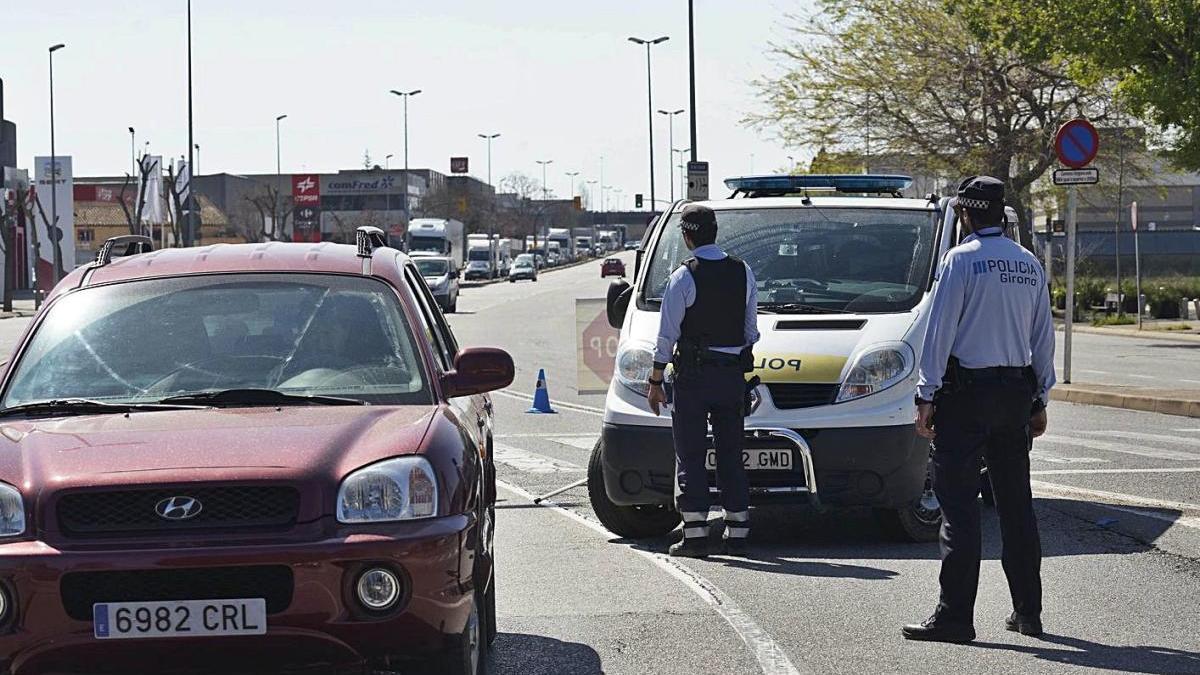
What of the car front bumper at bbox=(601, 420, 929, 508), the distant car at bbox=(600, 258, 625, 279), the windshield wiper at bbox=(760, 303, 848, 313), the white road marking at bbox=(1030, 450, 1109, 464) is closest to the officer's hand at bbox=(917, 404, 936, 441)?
the car front bumper at bbox=(601, 420, 929, 508)

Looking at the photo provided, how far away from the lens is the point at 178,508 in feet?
17.7

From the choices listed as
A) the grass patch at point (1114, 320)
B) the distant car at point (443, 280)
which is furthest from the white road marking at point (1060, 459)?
the distant car at point (443, 280)

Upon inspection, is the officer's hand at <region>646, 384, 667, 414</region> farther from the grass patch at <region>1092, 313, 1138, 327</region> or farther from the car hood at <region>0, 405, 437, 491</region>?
the grass patch at <region>1092, 313, 1138, 327</region>

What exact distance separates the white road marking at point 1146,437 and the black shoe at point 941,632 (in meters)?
8.73

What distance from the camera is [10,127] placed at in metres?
97.8

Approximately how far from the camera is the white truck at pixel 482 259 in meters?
103

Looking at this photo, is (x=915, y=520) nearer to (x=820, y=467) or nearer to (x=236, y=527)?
(x=820, y=467)

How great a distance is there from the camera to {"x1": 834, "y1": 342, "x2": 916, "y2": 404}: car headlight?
9.55 metres

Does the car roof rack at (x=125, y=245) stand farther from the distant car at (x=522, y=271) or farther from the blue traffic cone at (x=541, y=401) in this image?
the distant car at (x=522, y=271)

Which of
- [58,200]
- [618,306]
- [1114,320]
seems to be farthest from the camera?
[58,200]

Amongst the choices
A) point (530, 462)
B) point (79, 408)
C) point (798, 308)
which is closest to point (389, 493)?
point (79, 408)

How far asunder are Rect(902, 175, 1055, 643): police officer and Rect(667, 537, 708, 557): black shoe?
2.20 m

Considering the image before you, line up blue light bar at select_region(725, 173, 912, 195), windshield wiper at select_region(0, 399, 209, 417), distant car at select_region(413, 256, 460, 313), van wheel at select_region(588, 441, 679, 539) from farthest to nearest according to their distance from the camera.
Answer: distant car at select_region(413, 256, 460, 313) < blue light bar at select_region(725, 173, 912, 195) < van wheel at select_region(588, 441, 679, 539) < windshield wiper at select_region(0, 399, 209, 417)

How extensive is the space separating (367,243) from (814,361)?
3.15 m
